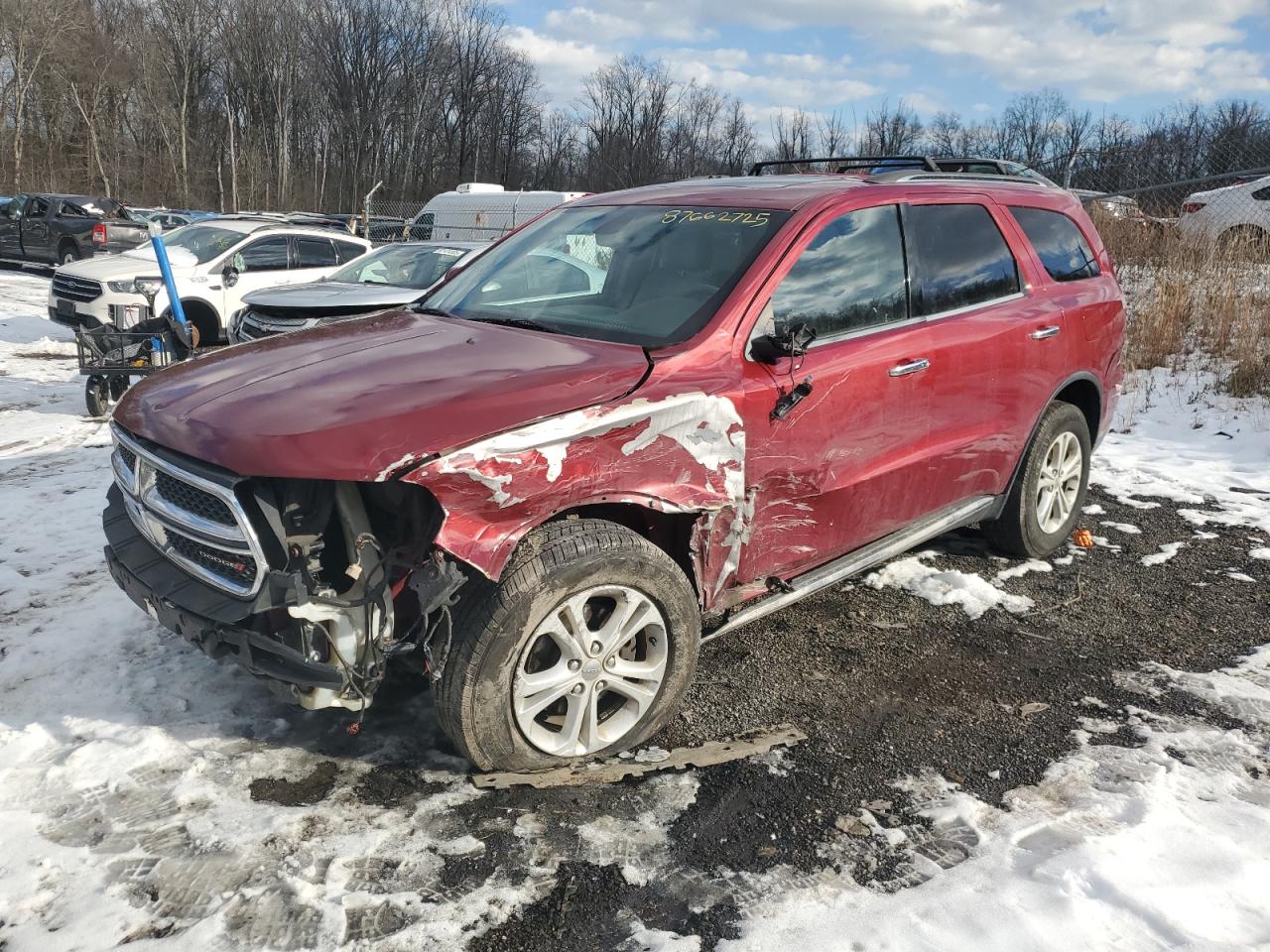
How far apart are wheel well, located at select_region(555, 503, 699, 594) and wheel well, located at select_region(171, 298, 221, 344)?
984cm

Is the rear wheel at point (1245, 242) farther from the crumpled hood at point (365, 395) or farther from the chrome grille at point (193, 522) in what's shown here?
the chrome grille at point (193, 522)

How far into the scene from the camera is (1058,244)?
16.3 feet

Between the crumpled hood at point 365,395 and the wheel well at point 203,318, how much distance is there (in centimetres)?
874

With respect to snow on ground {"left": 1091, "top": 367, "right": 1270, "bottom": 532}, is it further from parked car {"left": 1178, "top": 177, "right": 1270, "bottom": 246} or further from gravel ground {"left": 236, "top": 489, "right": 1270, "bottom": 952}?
parked car {"left": 1178, "top": 177, "right": 1270, "bottom": 246}

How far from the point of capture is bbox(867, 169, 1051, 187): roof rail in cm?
419

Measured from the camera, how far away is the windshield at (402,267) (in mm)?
9398

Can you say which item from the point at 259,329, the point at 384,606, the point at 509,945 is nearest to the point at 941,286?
the point at 384,606

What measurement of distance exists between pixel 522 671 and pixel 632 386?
0.94 m

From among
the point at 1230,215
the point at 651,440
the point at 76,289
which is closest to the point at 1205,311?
the point at 1230,215

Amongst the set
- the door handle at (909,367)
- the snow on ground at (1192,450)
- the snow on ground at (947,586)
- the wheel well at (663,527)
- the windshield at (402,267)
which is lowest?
the snow on ground at (947,586)

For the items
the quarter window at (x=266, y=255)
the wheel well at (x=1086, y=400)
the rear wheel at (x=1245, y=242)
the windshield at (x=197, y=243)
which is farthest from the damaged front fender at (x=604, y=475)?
the windshield at (x=197, y=243)

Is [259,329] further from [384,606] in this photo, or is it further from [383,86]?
[383,86]

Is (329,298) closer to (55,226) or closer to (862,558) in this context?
(862,558)

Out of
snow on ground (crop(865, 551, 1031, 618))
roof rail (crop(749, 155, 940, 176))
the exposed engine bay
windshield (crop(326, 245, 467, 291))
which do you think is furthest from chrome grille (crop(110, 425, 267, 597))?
windshield (crop(326, 245, 467, 291))
